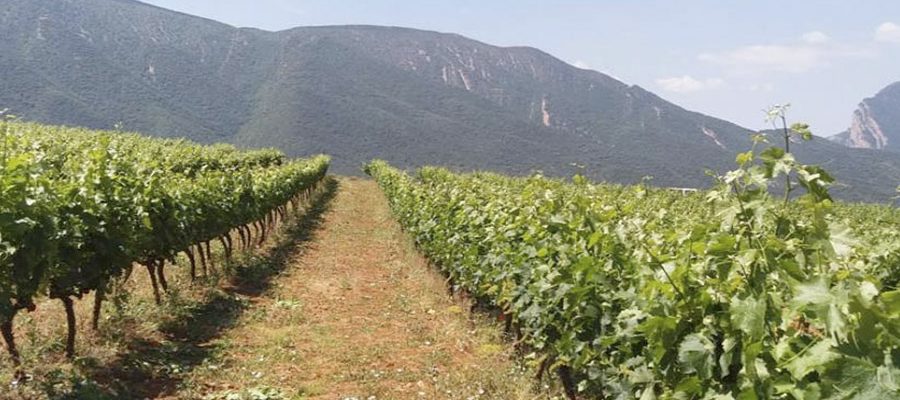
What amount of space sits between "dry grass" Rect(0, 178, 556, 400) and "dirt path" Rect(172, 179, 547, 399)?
0.02 m

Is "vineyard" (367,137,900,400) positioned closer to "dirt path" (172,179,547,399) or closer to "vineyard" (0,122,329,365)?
"dirt path" (172,179,547,399)

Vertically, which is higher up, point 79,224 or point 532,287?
point 79,224

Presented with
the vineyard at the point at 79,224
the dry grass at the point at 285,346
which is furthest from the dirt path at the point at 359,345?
the vineyard at the point at 79,224

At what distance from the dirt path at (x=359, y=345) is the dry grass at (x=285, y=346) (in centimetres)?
2

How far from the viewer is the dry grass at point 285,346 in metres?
6.99

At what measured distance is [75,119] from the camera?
5684 inches

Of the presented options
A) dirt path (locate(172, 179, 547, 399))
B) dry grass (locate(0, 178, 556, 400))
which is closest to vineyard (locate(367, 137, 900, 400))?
dirt path (locate(172, 179, 547, 399))

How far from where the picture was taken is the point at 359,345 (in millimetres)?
9305

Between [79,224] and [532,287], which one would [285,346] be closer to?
[79,224]

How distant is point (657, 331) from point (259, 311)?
865 cm

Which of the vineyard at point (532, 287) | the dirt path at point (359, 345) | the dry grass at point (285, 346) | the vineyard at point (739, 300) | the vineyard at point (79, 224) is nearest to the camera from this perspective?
the vineyard at point (739, 300)

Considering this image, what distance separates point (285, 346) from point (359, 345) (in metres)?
1.01

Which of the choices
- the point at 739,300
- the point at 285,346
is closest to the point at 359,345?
the point at 285,346

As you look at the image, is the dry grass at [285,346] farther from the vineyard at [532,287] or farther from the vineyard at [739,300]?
the vineyard at [739,300]
